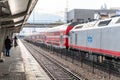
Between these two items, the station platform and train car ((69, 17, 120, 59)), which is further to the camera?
train car ((69, 17, 120, 59))

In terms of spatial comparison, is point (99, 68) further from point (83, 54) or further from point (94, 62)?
point (83, 54)

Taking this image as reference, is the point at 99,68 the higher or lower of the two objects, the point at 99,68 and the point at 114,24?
the lower

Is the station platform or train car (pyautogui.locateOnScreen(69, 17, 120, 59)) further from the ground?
train car (pyautogui.locateOnScreen(69, 17, 120, 59))

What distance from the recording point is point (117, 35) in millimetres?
18922

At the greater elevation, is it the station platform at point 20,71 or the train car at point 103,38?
the train car at point 103,38

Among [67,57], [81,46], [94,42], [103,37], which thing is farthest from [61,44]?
[103,37]

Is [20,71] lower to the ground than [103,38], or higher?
lower

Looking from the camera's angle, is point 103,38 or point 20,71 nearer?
point 20,71

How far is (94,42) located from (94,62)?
164 centimetres

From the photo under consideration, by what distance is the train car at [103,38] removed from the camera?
19297 mm

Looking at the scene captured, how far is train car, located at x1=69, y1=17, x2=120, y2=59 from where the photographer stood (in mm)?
19297

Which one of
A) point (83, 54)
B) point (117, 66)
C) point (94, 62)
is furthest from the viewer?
point (83, 54)

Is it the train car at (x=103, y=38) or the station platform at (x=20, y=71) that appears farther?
the train car at (x=103, y=38)

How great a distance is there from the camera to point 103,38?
22.0 metres
